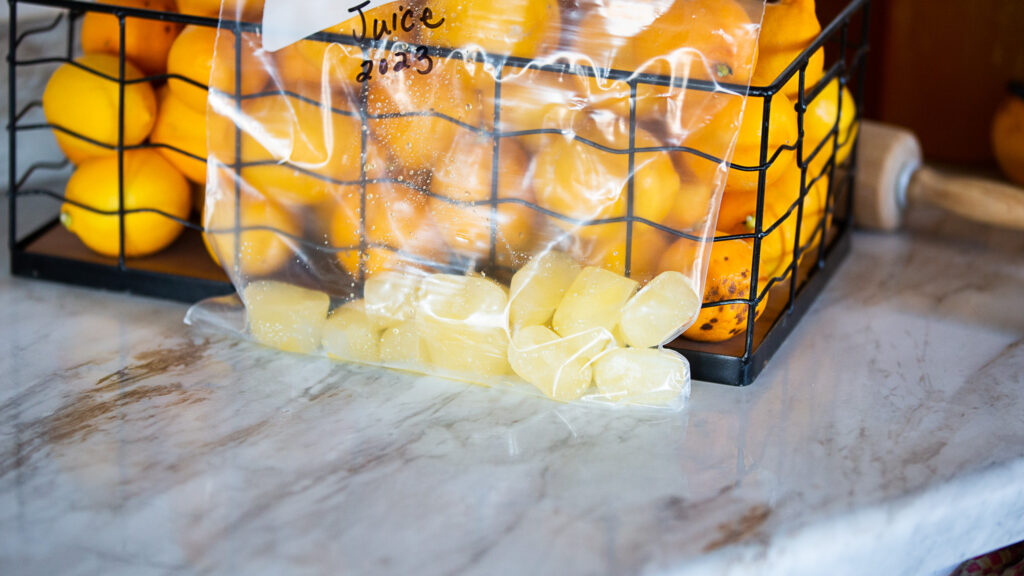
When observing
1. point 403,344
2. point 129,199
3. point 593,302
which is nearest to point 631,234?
point 593,302

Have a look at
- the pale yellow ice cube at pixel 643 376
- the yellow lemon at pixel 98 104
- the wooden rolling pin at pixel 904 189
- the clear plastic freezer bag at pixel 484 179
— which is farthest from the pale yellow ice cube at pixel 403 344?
the wooden rolling pin at pixel 904 189

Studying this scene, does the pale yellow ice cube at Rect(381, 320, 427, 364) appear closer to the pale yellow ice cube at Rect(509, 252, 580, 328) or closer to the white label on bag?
the pale yellow ice cube at Rect(509, 252, 580, 328)

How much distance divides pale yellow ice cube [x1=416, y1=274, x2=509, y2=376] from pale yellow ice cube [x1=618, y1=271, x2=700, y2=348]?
0.23ft

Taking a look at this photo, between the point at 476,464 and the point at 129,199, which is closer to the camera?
the point at 476,464

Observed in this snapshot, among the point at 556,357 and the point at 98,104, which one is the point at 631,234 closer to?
the point at 556,357

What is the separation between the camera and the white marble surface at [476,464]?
42cm

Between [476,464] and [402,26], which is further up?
[402,26]

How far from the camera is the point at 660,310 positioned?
20.9 inches

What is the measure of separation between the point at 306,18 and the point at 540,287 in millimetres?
205

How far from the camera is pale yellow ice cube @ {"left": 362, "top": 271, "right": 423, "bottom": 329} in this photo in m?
0.57

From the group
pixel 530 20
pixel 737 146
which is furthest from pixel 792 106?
pixel 530 20

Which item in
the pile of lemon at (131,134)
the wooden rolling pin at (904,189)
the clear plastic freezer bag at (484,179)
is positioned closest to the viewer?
the clear plastic freezer bag at (484,179)

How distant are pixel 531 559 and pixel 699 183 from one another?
8.9 inches

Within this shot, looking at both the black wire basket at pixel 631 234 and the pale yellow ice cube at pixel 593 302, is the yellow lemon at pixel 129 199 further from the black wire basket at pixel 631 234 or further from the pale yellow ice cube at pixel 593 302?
the pale yellow ice cube at pixel 593 302
